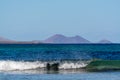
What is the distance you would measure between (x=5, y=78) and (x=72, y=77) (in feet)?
13.7

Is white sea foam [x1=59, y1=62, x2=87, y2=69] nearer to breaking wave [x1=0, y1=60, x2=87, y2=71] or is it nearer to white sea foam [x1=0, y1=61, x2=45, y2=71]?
breaking wave [x1=0, y1=60, x2=87, y2=71]

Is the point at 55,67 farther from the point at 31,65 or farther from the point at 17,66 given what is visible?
the point at 17,66

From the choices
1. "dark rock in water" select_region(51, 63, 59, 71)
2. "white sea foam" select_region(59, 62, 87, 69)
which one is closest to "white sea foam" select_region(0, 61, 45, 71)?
"white sea foam" select_region(59, 62, 87, 69)

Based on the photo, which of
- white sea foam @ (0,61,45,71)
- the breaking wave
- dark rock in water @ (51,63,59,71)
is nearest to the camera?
dark rock in water @ (51,63,59,71)

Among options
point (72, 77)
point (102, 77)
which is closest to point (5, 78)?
point (72, 77)

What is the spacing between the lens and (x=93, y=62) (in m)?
41.7

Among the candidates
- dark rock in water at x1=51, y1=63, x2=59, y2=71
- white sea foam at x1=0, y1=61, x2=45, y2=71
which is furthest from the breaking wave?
dark rock in water at x1=51, y1=63, x2=59, y2=71

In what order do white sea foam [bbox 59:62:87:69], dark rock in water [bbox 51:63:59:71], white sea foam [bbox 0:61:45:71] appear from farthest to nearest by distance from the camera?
1. white sea foam [bbox 59:62:87:69]
2. white sea foam [bbox 0:61:45:71]
3. dark rock in water [bbox 51:63:59:71]

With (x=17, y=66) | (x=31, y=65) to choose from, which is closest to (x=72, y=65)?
(x=31, y=65)

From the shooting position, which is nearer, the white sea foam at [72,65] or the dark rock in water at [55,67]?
the dark rock in water at [55,67]

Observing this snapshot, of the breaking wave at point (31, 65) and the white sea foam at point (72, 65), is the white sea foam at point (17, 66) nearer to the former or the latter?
the breaking wave at point (31, 65)

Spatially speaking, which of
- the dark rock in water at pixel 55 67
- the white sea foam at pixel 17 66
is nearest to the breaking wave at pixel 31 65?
the white sea foam at pixel 17 66

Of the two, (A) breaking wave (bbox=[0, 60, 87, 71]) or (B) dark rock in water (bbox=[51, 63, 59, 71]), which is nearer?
(B) dark rock in water (bbox=[51, 63, 59, 71])

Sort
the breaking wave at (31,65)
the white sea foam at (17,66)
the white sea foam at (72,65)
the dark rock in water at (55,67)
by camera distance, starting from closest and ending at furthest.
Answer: the dark rock in water at (55,67) < the white sea foam at (17,66) < the breaking wave at (31,65) < the white sea foam at (72,65)
